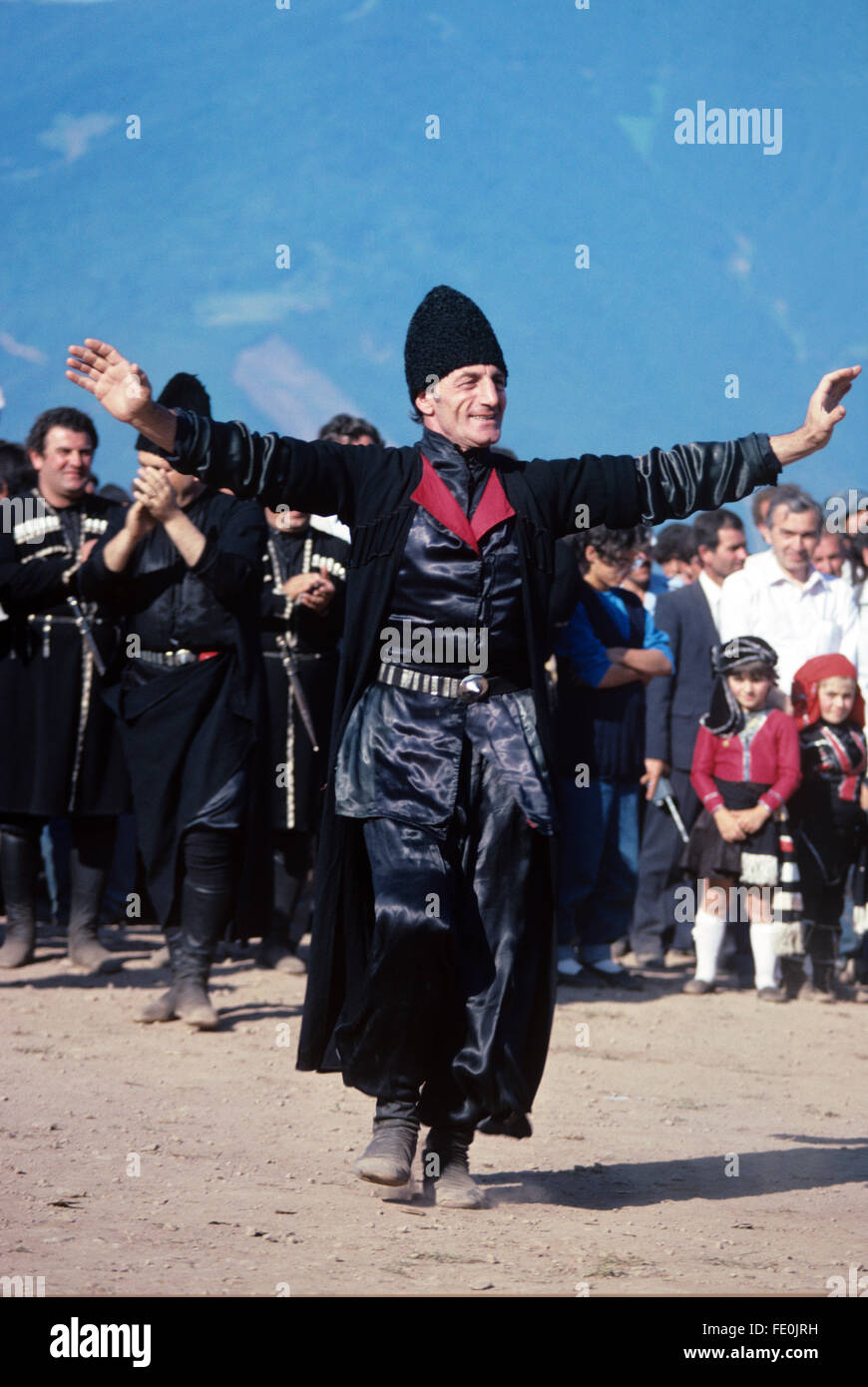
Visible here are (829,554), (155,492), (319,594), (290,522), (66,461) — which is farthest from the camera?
(829,554)

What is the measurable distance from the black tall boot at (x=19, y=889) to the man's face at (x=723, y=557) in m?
4.21

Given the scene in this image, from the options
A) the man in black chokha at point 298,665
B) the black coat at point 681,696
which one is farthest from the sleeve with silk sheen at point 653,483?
the black coat at point 681,696

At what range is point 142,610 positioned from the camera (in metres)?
7.47

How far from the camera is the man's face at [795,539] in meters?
9.49

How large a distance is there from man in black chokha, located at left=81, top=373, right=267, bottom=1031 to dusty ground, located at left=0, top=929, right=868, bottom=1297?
0.49 m

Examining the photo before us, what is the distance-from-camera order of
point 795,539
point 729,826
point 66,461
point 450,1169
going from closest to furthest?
point 450,1169, point 66,461, point 729,826, point 795,539

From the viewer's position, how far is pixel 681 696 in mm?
9727

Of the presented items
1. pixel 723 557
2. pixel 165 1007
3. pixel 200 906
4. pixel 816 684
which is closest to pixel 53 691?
pixel 200 906

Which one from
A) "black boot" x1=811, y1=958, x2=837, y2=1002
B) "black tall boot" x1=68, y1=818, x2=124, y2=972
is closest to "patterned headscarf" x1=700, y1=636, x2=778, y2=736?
"black boot" x1=811, y1=958, x2=837, y2=1002

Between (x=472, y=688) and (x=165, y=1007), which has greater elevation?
(x=472, y=688)

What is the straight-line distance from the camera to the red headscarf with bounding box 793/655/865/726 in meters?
9.23

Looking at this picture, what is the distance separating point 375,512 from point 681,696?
526 cm

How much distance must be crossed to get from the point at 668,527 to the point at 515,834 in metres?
8.56

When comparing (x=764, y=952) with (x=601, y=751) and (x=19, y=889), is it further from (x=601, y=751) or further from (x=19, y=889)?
(x=19, y=889)
